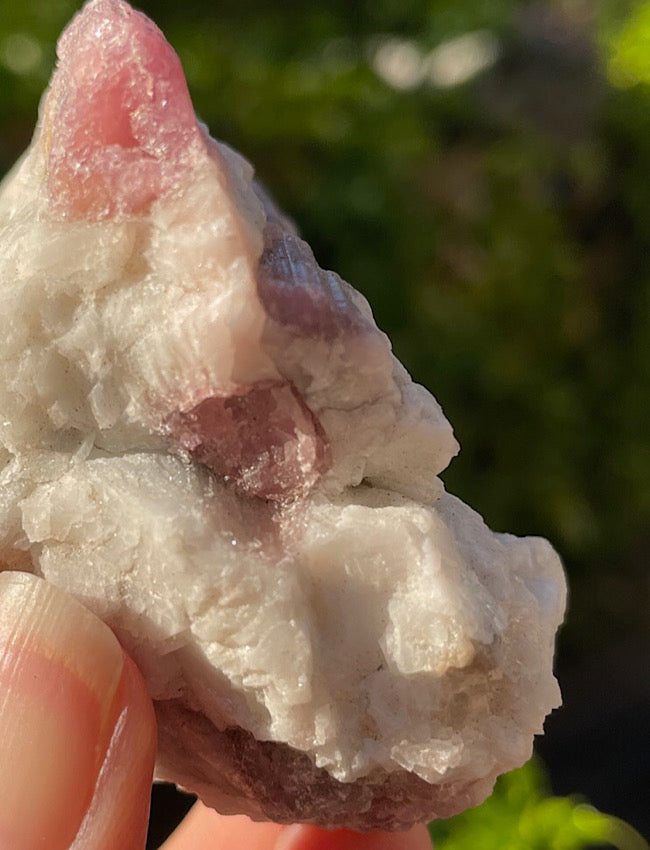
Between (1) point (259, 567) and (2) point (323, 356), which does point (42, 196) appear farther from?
(1) point (259, 567)

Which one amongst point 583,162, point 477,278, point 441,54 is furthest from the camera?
point 441,54

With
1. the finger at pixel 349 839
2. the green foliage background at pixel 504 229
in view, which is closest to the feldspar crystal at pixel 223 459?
the finger at pixel 349 839

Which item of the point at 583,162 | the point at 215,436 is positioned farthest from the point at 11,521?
the point at 583,162

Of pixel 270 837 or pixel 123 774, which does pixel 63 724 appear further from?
pixel 270 837

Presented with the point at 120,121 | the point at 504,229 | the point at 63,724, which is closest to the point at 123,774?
the point at 63,724

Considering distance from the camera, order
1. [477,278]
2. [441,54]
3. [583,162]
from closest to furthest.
→ [477,278] < [583,162] < [441,54]

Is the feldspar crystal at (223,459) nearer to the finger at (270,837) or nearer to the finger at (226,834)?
the finger at (270,837)

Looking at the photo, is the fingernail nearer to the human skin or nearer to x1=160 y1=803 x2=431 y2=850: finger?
the human skin
